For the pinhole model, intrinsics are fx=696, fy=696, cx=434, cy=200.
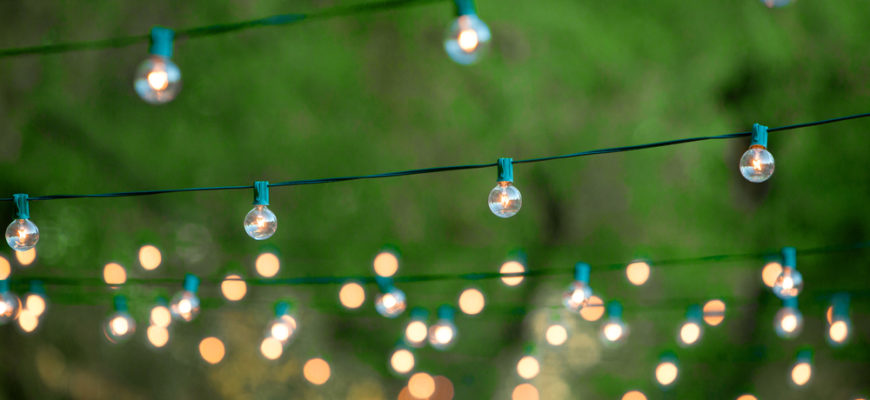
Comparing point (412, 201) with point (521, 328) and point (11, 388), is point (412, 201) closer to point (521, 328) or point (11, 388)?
point (521, 328)

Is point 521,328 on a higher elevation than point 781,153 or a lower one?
lower

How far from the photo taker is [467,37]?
138 centimetres

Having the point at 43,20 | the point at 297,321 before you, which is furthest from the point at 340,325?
the point at 43,20

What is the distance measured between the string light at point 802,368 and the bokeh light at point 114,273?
3695 mm

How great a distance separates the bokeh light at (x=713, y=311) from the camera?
3818 mm

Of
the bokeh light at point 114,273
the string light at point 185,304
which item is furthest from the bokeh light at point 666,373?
the bokeh light at point 114,273

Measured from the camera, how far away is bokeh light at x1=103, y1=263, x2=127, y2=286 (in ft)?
12.8

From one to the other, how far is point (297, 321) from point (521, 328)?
1.26 meters

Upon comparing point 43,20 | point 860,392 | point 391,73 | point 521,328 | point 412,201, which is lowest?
point 860,392

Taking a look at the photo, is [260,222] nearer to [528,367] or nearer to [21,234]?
[21,234]

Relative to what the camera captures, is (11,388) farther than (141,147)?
Yes

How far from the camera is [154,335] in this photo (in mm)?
3951

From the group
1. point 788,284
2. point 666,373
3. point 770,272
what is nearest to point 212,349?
point 666,373

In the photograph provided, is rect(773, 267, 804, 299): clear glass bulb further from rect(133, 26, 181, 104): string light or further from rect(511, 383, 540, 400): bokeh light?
rect(133, 26, 181, 104): string light
